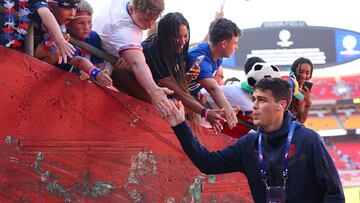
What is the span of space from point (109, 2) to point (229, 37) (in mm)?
1179

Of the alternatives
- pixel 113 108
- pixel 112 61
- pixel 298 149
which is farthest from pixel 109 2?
pixel 298 149

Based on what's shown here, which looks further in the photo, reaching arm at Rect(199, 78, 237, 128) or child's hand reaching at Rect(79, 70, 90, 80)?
reaching arm at Rect(199, 78, 237, 128)

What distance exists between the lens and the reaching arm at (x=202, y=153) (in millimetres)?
3146

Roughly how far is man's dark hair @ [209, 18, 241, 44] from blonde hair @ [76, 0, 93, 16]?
121cm

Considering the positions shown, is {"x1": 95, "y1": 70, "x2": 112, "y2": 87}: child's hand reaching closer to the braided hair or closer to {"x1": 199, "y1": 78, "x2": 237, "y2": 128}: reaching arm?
the braided hair

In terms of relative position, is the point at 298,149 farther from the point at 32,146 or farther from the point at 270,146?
the point at 32,146

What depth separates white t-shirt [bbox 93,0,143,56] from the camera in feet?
11.7

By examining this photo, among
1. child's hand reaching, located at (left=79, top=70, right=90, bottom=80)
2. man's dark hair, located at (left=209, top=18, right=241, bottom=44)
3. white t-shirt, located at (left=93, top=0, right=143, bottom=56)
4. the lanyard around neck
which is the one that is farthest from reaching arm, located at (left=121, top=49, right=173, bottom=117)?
man's dark hair, located at (left=209, top=18, right=241, bottom=44)

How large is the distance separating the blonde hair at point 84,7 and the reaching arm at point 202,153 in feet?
3.46

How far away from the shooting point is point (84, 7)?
148 inches

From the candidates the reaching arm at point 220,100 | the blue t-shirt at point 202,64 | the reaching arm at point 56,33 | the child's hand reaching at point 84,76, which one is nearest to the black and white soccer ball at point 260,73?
the blue t-shirt at point 202,64

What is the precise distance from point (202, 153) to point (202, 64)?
3.85 feet

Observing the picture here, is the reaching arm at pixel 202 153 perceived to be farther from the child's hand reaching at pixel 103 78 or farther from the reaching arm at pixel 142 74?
the child's hand reaching at pixel 103 78

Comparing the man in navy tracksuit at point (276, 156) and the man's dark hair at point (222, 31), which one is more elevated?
the man's dark hair at point (222, 31)
